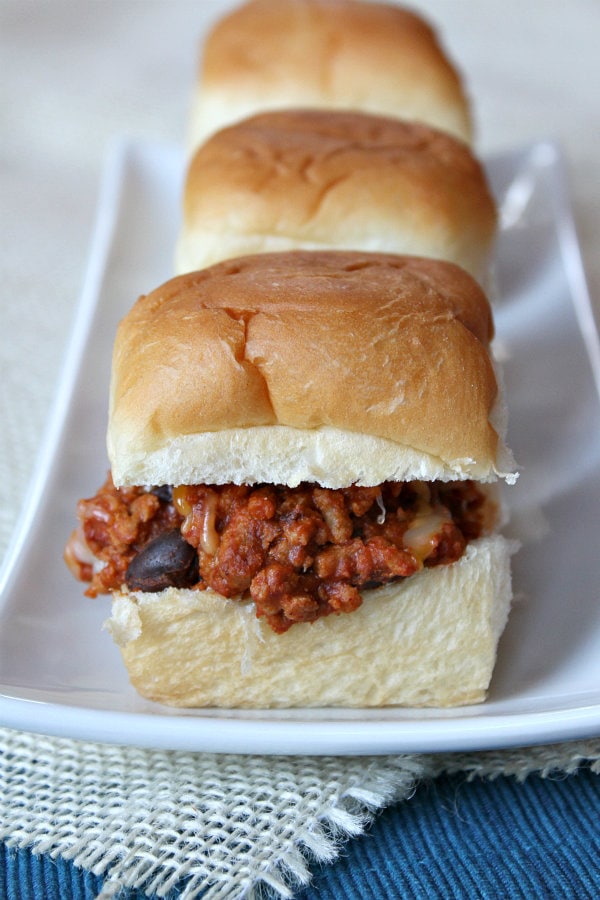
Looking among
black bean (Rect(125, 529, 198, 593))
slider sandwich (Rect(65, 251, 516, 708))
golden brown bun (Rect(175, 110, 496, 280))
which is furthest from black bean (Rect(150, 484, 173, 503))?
golden brown bun (Rect(175, 110, 496, 280))

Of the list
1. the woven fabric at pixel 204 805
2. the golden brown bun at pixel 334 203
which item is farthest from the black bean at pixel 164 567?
the golden brown bun at pixel 334 203

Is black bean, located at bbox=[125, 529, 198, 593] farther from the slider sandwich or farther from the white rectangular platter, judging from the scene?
the white rectangular platter

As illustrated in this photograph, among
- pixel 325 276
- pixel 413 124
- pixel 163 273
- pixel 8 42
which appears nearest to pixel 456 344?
pixel 325 276

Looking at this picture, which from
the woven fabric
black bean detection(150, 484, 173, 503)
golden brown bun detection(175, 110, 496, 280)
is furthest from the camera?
golden brown bun detection(175, 110, 496, 280)

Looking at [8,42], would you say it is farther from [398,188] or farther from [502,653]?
[502,653]

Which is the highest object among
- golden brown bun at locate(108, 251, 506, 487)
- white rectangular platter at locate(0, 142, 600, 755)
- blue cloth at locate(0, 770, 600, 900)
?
golden brown bun at locate(108, 251, 506, 487)

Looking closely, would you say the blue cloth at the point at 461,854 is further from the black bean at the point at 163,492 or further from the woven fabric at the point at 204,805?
the black bean at the point at 163,492

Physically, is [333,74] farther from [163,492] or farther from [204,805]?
[204,805]
